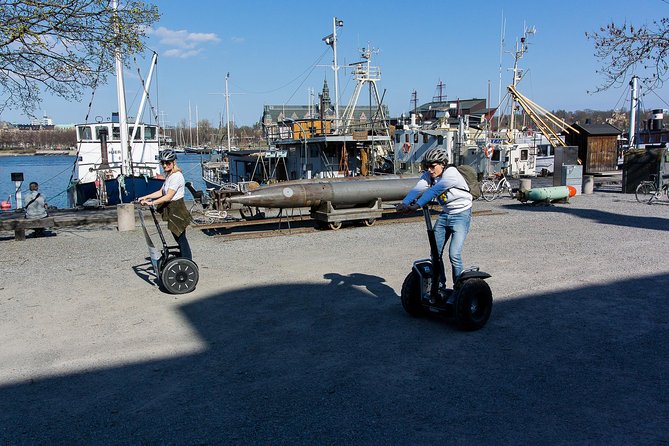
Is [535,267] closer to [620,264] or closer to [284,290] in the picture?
[620,264]

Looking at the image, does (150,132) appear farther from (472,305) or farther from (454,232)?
(472,305)

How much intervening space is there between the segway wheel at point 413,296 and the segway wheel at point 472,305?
0.61 metres

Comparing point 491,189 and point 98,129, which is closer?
point 491,189

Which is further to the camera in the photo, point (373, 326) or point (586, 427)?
point (373, 326)

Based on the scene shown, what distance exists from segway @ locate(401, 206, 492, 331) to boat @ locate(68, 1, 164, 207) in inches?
717

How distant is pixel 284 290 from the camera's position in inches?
329

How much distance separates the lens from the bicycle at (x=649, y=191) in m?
19.0

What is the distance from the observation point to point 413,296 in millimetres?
6680

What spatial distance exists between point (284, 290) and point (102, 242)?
6.77 meters

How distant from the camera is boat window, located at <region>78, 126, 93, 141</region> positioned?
28.6 m

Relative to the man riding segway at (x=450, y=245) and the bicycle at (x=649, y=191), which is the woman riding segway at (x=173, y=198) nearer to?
the man riding segway at (x=450, y=245)

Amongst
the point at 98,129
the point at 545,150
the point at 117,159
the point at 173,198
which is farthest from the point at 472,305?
the point at 545,150

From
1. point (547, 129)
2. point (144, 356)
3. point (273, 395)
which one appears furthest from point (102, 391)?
point (547, 129)

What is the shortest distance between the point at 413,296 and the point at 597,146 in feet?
93.9
